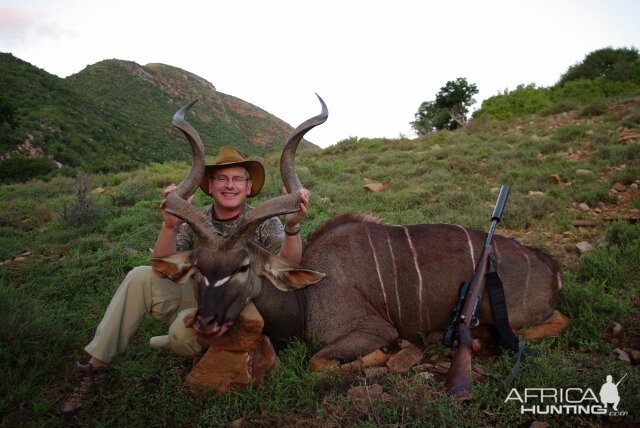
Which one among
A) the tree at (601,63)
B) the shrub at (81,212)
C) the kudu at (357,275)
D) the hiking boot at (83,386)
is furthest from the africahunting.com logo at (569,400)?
the tree at (601,63)

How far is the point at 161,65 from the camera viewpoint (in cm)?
5234

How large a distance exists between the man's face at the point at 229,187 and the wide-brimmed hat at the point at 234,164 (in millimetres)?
68

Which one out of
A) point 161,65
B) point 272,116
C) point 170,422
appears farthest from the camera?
point 272,116

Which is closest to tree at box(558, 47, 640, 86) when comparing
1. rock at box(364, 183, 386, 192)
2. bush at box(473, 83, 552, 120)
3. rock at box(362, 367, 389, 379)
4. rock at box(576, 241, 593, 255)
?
bush at box(473, 83, 552, 120)

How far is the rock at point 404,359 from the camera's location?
3.12 meters

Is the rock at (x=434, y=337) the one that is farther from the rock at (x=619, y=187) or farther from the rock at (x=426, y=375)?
the rock at (x=619, y=187)

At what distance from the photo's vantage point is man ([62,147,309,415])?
124 inches

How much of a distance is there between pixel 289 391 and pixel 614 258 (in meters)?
3.94

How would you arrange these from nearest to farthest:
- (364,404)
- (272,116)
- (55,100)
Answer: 1. (364,404)
2. (55,100)
3. (272,116)

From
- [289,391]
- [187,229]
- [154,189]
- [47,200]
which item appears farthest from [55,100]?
[289,391]

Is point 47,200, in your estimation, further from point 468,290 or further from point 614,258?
point 614,258

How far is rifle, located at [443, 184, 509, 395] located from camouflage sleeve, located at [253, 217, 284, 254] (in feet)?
5.52

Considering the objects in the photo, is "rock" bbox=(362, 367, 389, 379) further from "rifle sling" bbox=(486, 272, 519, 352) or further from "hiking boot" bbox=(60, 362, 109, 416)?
"hiking boot" bbox=(60, 362, 109, 416)

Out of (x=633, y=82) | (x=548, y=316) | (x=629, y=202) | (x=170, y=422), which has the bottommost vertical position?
(x=170, y=422)
